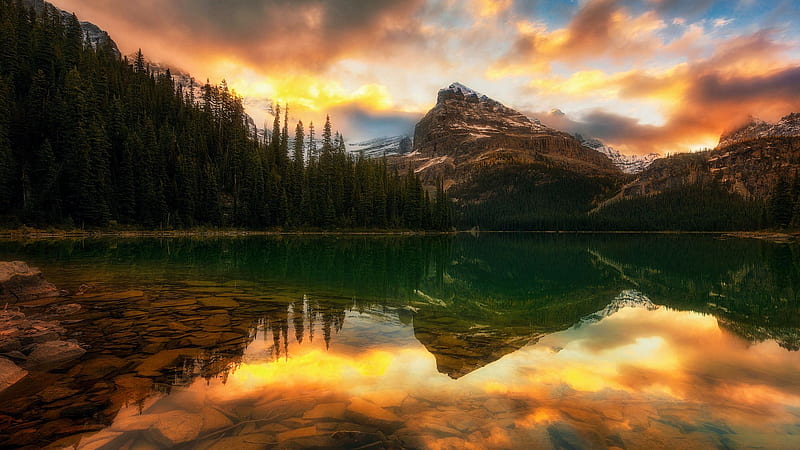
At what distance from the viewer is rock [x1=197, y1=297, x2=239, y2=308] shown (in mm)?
15907

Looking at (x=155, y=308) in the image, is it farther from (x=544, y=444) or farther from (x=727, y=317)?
(x=727, y=317)

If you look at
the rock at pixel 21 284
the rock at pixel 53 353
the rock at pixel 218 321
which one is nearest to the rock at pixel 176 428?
the rock at pixel 53 353

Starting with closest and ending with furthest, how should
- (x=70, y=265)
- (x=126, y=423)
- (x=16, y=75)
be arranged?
(x=126, y=423) < (x=70, y=265) < (x=16, y=75)

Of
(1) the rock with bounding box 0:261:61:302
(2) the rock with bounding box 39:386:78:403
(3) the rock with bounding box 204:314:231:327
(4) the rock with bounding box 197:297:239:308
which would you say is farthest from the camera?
(4) the rock with bounding box 197:297:239:308

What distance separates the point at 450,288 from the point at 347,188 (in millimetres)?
90471

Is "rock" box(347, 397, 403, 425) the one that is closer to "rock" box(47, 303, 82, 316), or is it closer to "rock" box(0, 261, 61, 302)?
"rock" box(47, 303, 82, 316)

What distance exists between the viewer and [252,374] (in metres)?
8.98

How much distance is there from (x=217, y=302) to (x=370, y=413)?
1168 centimetres

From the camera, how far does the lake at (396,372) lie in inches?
260

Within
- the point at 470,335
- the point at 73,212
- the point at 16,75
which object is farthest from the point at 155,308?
the point at 16,75

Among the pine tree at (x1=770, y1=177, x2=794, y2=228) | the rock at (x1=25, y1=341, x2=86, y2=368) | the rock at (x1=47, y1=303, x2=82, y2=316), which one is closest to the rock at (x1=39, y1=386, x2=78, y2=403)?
the rock at (x1=25, y1=341, x2=86, y2=368)

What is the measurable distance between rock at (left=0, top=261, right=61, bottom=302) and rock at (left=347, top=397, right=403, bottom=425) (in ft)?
50.5

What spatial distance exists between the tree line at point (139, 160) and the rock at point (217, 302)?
59.7 metres

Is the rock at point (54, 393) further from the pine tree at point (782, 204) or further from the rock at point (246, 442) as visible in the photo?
the pine tree at point (782, 204)
